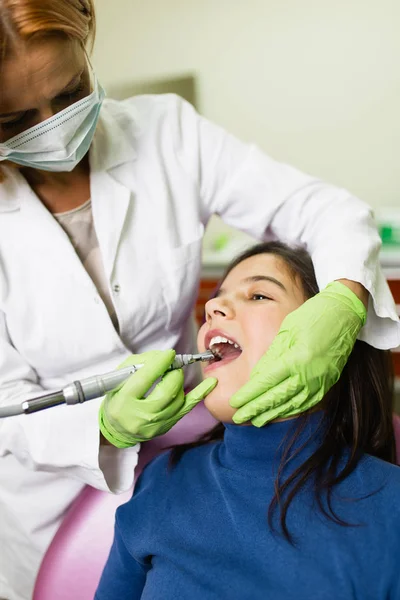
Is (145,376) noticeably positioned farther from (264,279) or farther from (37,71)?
(37,71)

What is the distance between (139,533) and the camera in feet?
3.96

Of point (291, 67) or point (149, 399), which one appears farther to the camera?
point (291, 67)

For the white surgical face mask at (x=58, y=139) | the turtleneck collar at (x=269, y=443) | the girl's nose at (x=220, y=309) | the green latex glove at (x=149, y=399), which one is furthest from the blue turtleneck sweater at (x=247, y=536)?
the white surgical face mask at (x=58, y=139)

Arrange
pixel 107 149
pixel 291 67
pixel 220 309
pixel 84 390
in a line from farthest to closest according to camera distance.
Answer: pixel 291 67 → pixel 107 149 → pixel 220 309 → pixel 84 390

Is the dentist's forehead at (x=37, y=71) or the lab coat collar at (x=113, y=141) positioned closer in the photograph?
the dentist's forehead at (x=37, y=71)

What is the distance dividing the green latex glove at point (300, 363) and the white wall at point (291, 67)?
1.14m

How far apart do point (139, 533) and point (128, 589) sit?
133 millimetres

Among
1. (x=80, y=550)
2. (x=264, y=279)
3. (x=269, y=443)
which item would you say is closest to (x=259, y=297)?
(x=264, y=279)

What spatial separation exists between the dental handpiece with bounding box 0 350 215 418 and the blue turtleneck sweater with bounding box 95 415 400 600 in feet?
0.55

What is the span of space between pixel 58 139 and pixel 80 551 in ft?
2.76

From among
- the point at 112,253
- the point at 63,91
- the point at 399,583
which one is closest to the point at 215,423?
the point at 112,253

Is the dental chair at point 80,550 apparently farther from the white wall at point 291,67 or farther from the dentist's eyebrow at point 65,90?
the white wall at point 291,67

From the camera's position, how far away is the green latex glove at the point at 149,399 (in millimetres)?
1117

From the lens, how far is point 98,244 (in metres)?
1.41
